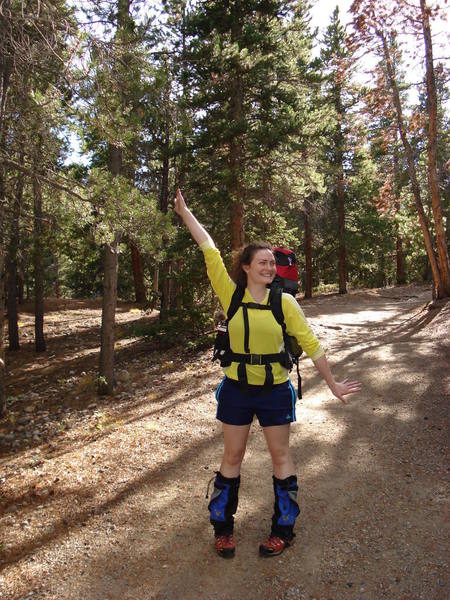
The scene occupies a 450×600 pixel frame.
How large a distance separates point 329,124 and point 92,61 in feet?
27.1

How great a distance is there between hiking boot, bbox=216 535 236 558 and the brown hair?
6.98 ft

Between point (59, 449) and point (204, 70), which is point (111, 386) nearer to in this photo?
point (59, 449)

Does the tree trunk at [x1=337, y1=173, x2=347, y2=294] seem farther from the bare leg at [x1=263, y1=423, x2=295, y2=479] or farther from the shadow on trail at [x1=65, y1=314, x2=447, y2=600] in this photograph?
the bare leg at [x1=263, y1=423, x2=295, y2=479]

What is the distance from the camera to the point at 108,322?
10.2 meters

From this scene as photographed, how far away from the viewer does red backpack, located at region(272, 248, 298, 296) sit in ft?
11.5

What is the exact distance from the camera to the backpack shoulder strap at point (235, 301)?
3.33 meters

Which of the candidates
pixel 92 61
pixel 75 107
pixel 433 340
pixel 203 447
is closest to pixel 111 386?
pixel 203 447

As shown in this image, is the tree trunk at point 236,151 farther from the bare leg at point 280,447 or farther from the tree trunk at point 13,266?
the bare leg at point 280,447

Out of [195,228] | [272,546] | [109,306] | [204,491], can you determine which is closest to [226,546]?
[272,546]

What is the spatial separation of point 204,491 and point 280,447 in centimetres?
192

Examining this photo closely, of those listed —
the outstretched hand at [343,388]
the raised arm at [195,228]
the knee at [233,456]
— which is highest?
Result: the raised arm at [195,228]

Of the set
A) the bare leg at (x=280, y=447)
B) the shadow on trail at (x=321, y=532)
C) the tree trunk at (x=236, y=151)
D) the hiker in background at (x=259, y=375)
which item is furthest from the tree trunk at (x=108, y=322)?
the bare leg at (x=280, y=447)

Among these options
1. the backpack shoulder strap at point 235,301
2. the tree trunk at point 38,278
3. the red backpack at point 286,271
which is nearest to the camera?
the backpack shoulder strap at point 235,301

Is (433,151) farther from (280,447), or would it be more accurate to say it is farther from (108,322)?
(280,447)
